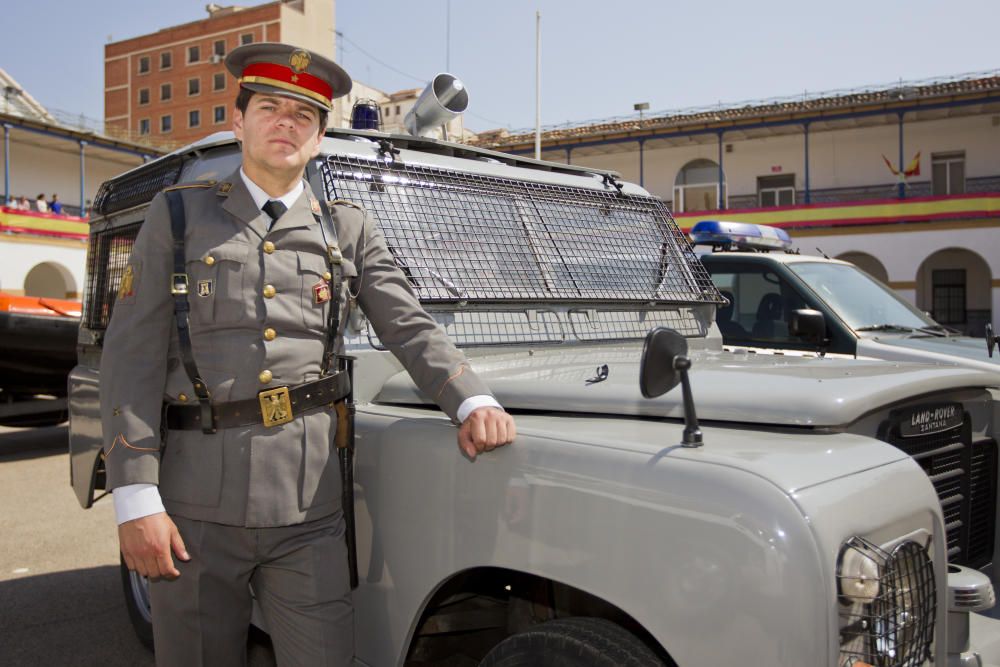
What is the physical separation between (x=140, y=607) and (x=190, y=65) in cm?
5516

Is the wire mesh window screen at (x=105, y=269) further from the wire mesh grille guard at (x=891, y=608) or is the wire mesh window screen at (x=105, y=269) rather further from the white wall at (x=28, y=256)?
the white wall at (x=28, y=256)

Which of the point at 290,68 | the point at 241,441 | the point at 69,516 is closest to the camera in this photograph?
the point at 241,441

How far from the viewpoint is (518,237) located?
3359 millimetres

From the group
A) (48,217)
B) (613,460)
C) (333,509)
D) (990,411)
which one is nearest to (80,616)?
(333,509)

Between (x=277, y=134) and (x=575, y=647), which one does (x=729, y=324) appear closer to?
(x=277, y=134)

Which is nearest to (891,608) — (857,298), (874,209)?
(857,298)

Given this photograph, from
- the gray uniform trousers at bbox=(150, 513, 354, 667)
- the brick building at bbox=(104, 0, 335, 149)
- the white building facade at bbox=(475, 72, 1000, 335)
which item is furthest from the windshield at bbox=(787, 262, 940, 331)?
the brick building at bbox=(104, 0, 335, 149)

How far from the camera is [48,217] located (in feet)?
88.4

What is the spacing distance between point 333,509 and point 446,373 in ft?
1.52

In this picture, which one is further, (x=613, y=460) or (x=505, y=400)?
(x=505, y=400)

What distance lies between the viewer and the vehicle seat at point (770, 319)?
20.9 ft

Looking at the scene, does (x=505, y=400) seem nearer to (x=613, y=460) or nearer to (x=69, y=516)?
(x=613, y=460)

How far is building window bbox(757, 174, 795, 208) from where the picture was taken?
29.8 meters

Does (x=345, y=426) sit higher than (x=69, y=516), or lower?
higher
